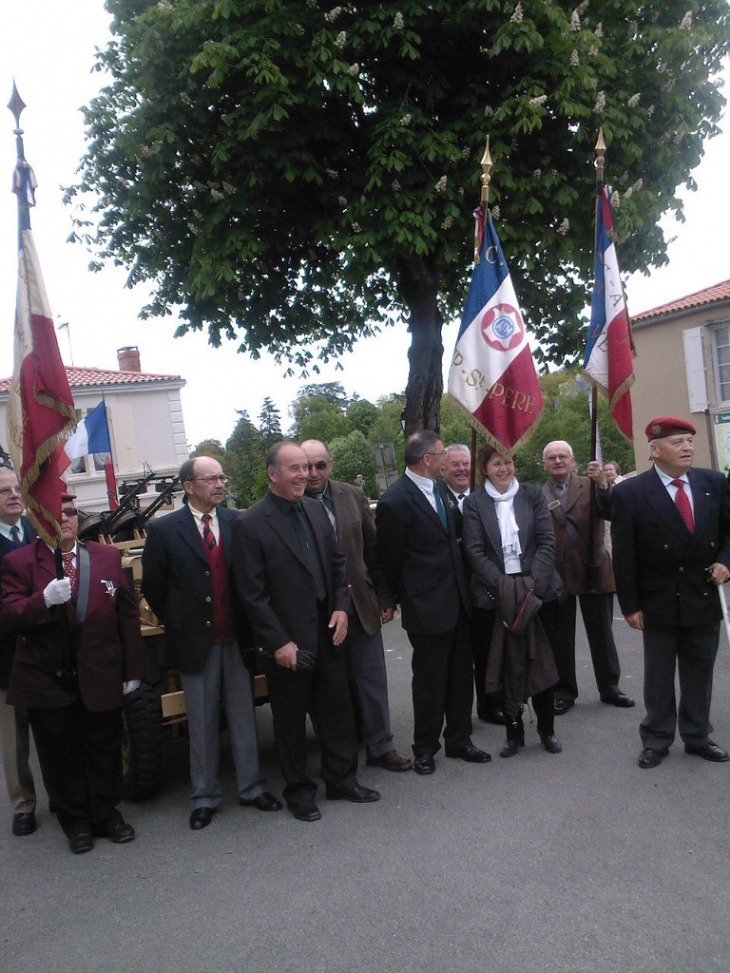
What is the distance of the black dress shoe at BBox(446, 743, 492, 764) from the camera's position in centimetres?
543

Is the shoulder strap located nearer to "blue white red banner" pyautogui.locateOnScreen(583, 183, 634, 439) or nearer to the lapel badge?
the lapel badge

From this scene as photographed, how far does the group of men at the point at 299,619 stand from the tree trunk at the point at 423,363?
7.55m

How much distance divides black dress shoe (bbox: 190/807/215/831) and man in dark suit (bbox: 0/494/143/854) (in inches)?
12.9

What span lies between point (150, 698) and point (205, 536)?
3.32ft

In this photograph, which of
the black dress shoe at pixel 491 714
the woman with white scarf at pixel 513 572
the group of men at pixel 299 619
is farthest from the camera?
the black dress shoe at pixel 491 714

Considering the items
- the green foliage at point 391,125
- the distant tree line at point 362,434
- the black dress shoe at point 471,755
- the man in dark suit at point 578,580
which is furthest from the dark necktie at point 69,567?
the distant tree line at point 362,434

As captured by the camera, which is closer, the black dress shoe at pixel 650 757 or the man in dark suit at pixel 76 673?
the man in dark suit at pixel 76 673

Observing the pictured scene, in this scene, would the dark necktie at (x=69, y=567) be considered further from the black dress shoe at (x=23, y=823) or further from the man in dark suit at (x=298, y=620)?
the black dress shoe at (x=23, y=823)

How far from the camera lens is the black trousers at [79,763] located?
4633 millimetres

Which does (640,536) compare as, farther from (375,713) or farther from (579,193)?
(579,193)

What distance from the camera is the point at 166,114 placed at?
1119 cm

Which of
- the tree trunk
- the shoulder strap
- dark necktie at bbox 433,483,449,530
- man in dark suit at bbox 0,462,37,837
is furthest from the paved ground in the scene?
the tree trunk

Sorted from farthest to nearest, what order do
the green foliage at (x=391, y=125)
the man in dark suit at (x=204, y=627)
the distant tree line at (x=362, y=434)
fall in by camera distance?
the distant tree line at (x=362, y=434), the green foliage at (x=391, y=125), the man in dark suit at (x=204, y=627)

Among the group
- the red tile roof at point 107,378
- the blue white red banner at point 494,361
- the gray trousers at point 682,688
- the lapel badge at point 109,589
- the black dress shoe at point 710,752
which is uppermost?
the red tile roof at point 107,378
